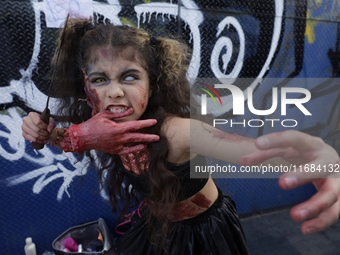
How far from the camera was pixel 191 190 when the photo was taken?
1.23 m

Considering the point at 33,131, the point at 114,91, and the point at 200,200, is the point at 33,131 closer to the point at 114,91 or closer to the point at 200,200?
the point at 114,91

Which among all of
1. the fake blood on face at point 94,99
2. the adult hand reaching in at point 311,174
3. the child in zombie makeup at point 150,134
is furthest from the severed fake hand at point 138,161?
the adult hand reaching in at point 311,174

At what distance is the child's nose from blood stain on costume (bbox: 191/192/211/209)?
2.34 feet

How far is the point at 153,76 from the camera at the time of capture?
3.80ft

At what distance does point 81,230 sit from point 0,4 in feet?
6.87

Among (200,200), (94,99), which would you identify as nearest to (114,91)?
(94,99)

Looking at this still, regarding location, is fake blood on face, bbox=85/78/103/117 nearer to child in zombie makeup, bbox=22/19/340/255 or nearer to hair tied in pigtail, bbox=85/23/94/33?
child in zombie makeup, bbox=22/19/340/255

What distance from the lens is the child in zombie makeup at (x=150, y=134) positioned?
967 mm

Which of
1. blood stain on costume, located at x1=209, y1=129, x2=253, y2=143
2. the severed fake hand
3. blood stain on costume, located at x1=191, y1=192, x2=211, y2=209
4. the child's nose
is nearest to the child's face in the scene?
the child's nose

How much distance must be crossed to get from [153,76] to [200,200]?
76 centimetres

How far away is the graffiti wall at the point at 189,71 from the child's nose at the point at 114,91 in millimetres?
1033

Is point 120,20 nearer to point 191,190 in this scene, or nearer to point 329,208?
point 191,190

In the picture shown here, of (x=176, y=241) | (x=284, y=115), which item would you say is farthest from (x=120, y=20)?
(x=284, y=115)

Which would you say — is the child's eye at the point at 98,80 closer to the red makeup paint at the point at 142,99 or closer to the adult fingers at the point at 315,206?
the red makeup paint at the point at 142,99
